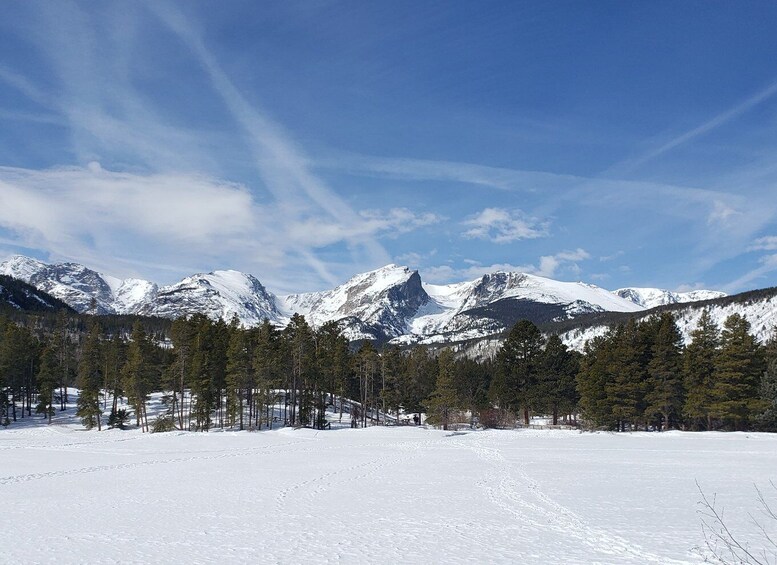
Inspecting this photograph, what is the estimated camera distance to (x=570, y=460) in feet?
115

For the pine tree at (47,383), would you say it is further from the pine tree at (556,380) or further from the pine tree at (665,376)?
the pine tree at (665,376)

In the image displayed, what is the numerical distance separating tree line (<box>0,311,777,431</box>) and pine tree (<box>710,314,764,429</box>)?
0.12 m

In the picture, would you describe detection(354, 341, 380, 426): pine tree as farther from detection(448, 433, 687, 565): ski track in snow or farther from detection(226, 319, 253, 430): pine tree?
detection(448, 433, 687, 565): ski track in snow

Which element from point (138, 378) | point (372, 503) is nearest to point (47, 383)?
point (138, 378)

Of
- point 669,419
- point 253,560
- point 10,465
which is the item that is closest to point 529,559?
point 253,560

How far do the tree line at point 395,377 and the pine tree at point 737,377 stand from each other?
123mm

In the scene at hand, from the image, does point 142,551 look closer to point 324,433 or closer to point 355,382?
point 324,433

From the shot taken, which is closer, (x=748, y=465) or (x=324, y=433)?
(x=748, y=465)

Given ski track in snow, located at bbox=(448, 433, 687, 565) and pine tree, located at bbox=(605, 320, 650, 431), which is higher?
pine tree, located at bbox=(605, 320, 650, 431)

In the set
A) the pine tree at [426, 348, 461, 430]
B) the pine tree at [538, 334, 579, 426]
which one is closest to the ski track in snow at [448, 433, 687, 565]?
the pine tree at [426, 348, 461, 430]

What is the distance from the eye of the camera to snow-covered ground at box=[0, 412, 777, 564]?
523 inches

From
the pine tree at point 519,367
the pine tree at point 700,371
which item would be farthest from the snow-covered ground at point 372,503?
the pine tree at point 519,367

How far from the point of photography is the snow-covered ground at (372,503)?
43.6 feet

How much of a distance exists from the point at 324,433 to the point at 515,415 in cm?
2721
